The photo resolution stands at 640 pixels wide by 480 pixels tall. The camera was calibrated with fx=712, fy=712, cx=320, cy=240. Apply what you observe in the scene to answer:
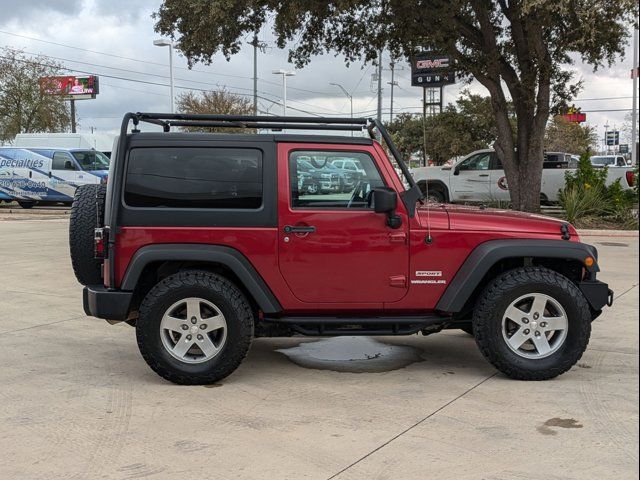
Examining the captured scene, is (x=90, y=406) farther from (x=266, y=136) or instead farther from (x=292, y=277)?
(x=266, y=136)

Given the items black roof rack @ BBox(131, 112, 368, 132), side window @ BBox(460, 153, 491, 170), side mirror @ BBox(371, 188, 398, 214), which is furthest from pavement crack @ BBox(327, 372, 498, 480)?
side window @ BBox(460, 153, 491, 170)

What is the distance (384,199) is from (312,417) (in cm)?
160

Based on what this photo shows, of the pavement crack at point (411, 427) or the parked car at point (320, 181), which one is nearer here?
the pavement crack at point (411, 427)

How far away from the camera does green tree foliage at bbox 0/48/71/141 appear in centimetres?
4059

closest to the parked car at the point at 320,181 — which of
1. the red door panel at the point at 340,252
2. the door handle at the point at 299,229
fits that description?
the red door panel at the point at 340,252

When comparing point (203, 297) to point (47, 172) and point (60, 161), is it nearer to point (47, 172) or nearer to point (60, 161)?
point (60, 161)

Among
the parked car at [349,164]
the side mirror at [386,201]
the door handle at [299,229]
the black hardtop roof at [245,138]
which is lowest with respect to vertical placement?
the door handle at [299,229]

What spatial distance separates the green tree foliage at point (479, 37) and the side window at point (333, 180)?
408 inches

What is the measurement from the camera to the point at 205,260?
520 cm

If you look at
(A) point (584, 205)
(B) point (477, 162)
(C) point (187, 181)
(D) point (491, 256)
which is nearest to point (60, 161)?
(B) point (477, 162)

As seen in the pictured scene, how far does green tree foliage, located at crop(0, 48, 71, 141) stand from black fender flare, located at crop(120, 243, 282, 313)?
39.1m

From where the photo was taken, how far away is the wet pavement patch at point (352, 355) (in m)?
5.87

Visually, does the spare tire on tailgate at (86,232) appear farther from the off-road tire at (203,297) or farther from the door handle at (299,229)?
the door handle at (299,229)

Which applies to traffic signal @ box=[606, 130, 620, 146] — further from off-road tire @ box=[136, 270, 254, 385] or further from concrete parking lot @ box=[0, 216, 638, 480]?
off-road tire @ box=[136, 270, 254, 385]
